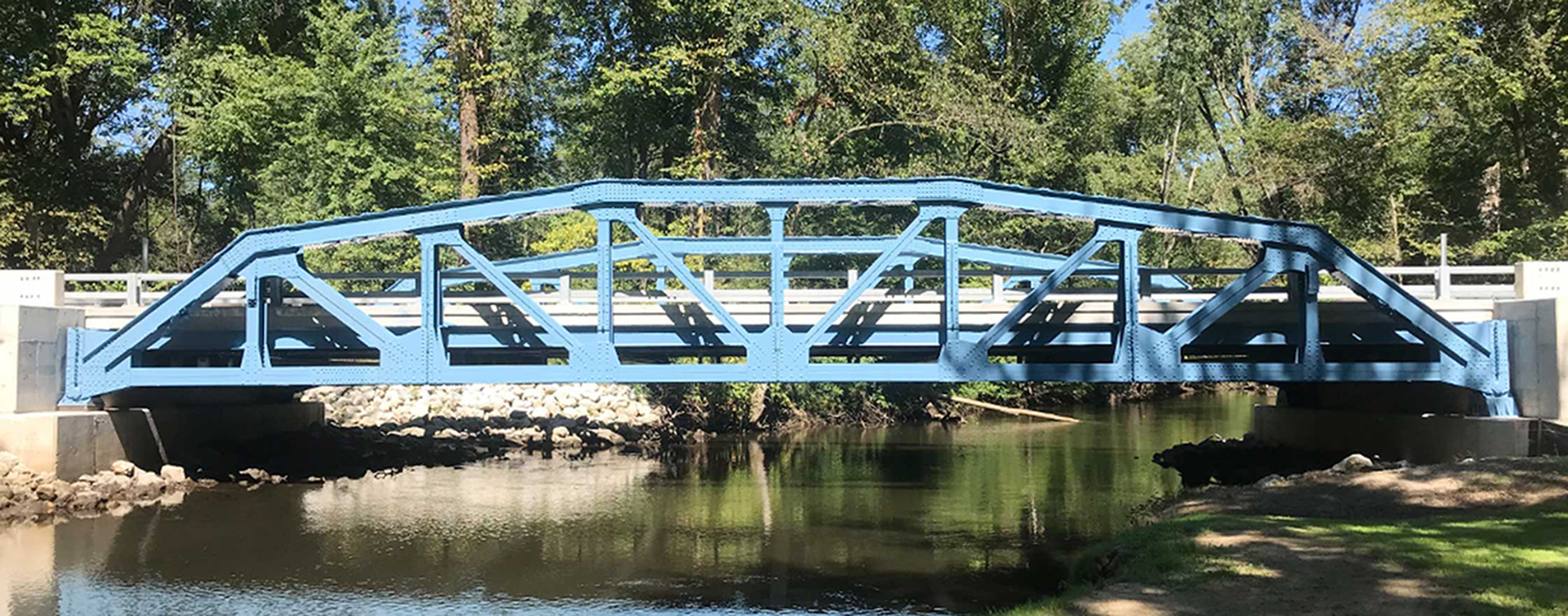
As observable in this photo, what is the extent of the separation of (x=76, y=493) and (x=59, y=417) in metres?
1.45

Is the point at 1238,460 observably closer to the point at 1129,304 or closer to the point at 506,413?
the point at 1129,304

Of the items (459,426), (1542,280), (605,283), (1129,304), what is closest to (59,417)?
(605,283)

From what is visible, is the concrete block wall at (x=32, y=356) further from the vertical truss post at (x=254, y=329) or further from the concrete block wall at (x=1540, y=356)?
the concrete block wall at (x=1540, y=356)

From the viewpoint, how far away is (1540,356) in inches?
909

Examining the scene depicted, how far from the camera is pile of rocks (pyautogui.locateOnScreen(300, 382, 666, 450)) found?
37.7 meters

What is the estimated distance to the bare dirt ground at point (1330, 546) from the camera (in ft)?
37.4

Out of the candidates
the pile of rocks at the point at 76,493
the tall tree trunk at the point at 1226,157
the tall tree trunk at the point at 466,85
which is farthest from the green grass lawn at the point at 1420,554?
the tall tree trunk at the point at 1226,157

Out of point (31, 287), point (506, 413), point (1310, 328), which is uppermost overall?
point (31, 287)

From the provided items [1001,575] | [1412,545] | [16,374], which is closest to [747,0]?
[16,374]

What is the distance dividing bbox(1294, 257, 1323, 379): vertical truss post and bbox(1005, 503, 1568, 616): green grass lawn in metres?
7.31

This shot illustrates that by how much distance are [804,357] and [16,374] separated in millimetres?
14407

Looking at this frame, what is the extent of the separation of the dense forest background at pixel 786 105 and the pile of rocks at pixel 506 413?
715 cm

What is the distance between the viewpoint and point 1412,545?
13.2m

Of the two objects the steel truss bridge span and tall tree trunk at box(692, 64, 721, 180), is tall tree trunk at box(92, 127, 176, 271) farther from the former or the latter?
the steel truss bridge span
